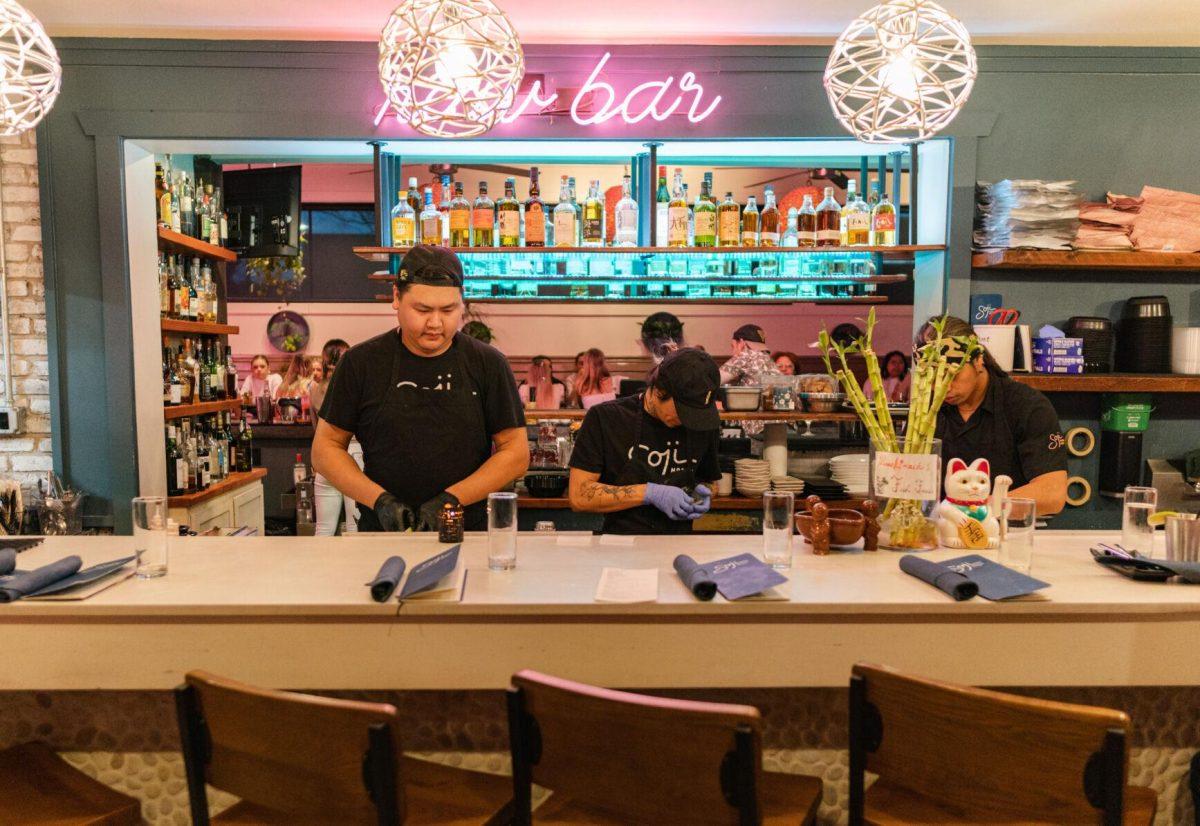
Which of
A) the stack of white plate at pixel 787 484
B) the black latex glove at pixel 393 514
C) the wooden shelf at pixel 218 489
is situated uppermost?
the black latex glove at pixel 393 514

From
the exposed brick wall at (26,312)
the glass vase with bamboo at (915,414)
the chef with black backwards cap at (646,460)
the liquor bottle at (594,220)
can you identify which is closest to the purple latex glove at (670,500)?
the chef with black backwards cap at (646,460)

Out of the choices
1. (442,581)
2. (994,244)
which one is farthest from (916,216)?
(442,581)

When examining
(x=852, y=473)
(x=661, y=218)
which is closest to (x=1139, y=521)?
(x=852, y=473)

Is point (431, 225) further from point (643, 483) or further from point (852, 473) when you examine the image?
point (852, 473)

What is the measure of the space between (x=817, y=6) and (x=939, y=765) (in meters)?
3.35

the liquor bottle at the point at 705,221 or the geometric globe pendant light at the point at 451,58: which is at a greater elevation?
the geometric globe pendant light at the point at 451,58

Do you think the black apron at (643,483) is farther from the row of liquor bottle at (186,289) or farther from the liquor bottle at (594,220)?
the row of liquor bottle at (186,289)

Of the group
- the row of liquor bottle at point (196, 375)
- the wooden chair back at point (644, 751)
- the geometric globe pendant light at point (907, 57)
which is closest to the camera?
the wooden chair back at point (644, 751)

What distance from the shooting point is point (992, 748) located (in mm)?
1328

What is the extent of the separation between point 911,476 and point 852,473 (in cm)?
203

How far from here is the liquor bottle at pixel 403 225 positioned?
160 inches

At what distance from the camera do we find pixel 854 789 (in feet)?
5.04

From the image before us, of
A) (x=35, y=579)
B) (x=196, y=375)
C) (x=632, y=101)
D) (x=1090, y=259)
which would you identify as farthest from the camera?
(x=196, y=375)

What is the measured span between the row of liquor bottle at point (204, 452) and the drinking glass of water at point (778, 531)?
3.27m
